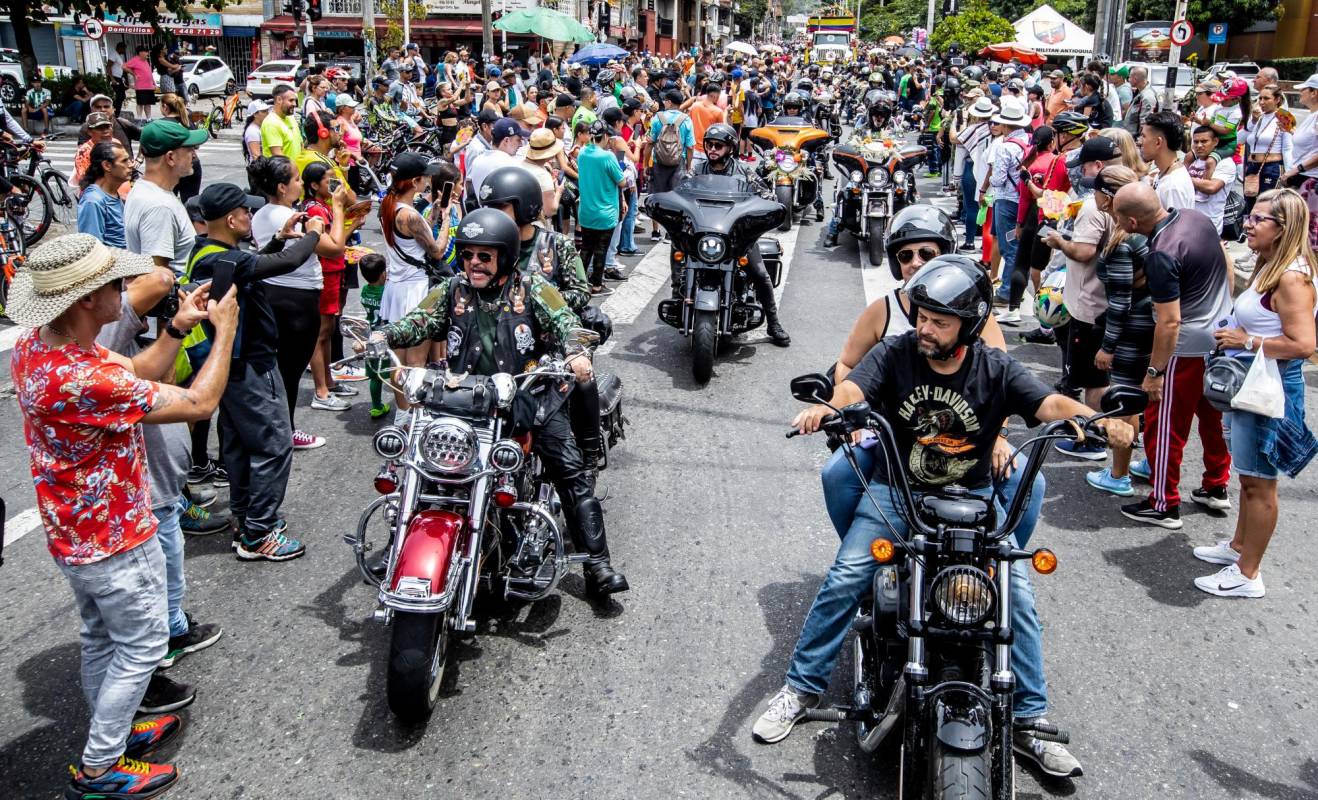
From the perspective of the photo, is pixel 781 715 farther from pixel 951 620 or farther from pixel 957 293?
pixel 957 293

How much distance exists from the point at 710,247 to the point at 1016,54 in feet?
93.7

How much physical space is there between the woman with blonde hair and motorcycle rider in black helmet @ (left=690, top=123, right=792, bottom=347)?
4.26 meters

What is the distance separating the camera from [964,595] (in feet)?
10.2

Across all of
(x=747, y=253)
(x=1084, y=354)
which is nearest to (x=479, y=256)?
(x=1084, y=354)

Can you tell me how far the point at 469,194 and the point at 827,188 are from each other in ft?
37.0

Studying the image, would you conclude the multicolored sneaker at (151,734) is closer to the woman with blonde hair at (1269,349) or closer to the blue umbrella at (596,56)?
the woman with blonde hair at (1269,349)

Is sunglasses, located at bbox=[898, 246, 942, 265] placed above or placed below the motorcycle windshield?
above

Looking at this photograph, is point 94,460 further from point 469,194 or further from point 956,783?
point 469,194

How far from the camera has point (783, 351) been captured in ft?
29.7

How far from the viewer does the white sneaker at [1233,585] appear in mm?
5000

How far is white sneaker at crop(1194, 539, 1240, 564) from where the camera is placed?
5.30 metres

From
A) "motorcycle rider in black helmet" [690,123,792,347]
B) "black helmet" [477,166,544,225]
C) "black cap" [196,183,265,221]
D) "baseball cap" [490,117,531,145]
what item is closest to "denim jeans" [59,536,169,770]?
"black cap" [196,183,265,221]

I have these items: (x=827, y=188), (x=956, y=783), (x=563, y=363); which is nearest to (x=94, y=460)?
(x=563, y=363)

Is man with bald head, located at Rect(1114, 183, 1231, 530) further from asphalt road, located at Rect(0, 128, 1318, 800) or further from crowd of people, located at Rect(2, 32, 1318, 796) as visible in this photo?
asphalt road, located at Rect(0, 128, 1318, 800)
